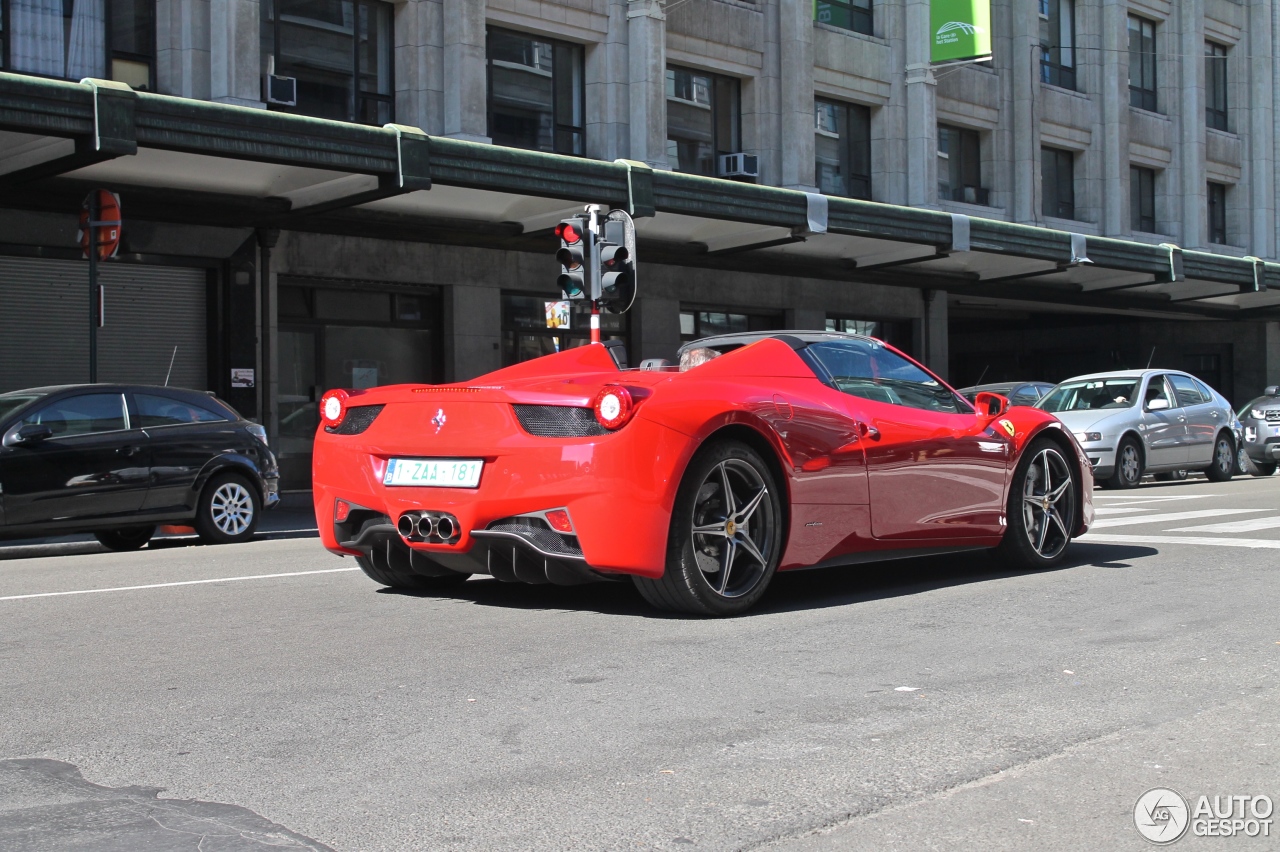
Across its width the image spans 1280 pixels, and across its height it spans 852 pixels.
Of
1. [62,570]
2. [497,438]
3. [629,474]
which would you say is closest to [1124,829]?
[629,474]

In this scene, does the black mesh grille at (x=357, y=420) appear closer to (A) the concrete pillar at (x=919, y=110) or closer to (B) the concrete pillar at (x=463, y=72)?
(B) the concrete pillar at (x=463, y=72)

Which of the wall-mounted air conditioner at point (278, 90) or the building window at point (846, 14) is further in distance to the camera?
the building window at point (846, 14)

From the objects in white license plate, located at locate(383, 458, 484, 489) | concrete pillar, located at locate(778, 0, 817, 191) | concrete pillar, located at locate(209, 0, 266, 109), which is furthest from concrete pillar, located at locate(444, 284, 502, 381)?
white license plate, located at locate(383, 458, 484, 489)

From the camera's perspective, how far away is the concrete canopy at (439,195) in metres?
15.3

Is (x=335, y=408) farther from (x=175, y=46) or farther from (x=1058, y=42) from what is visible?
(x=1058, y=42)

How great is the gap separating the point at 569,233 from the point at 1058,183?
917 inches

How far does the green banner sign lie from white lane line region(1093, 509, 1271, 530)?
17.7 meters

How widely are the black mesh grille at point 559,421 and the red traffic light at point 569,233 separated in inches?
328

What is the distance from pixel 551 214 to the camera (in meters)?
21.1

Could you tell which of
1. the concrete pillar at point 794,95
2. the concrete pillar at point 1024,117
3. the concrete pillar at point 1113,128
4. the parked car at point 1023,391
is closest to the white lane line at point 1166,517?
the parked car at point 1023,391

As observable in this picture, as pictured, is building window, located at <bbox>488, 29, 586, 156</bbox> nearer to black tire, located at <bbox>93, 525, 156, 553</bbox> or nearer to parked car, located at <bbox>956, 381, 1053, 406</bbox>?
parked car, located at <bbox>956, 381, 1053, 406</bbox>

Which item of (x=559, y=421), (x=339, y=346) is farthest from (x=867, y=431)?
(x=339, y=346)

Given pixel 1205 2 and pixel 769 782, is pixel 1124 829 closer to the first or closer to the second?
pixel 769 782

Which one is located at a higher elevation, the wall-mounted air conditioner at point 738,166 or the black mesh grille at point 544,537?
the wall-mounted air conditioner at point 738,166
